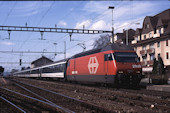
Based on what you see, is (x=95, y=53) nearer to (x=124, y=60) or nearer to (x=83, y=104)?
(x=124, y=60)

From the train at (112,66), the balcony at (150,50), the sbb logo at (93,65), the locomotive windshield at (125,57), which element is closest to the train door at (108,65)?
the train at (112,66)

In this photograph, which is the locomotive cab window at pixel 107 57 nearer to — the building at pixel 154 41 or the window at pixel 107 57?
the window at pixel 107 57

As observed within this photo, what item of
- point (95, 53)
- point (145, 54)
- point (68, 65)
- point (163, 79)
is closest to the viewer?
point (95, 53)

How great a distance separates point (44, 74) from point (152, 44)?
75.9 ft

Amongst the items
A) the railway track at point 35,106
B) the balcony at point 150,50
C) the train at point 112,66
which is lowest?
the railway track at point 35,106

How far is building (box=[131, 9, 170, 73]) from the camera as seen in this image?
42.8m

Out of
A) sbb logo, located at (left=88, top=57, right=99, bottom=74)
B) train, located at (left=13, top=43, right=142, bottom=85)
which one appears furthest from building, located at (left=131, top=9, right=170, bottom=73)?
sbb logo, located at (left=88, top=57, right=99, bottom=74)

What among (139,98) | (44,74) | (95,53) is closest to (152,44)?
(44,74)

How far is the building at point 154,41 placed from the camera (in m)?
42.8

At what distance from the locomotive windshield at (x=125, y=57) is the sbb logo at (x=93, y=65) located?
2629 mm

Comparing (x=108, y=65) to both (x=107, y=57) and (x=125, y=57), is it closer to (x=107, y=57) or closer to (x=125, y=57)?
(x=107, y=57)

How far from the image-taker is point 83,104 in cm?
1057

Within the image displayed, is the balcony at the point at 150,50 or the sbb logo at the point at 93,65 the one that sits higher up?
the balcony at the point at 150,50

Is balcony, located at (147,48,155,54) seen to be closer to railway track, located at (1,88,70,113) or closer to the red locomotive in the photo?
the red locomotive
